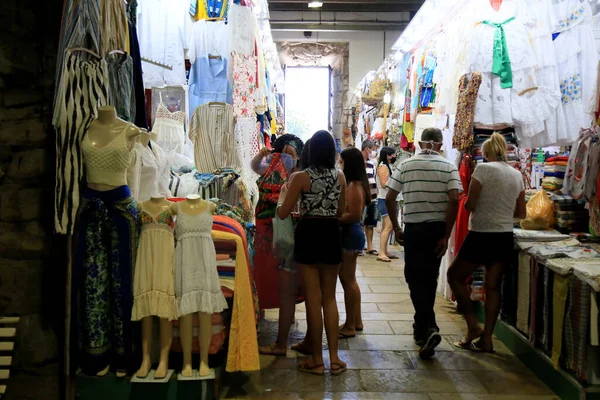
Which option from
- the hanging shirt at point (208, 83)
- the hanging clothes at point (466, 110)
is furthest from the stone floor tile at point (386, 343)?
the hanging shirt at point (208, 83)

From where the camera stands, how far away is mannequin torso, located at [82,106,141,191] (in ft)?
8.24

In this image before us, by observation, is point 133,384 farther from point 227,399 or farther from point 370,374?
point 370,374

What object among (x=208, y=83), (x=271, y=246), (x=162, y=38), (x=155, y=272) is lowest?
(x=271, y=246)

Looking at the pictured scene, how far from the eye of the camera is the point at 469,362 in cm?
362

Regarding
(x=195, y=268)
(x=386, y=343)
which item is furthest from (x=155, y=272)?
(x=386, y=343)

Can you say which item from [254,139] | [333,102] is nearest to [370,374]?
[254,139]

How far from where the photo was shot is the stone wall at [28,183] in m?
2.60

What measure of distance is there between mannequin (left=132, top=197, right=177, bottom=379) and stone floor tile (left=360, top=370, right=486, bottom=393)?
52.2 inches

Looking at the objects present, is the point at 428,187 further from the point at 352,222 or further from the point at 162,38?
the point at 162,38

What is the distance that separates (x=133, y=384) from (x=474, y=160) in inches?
131

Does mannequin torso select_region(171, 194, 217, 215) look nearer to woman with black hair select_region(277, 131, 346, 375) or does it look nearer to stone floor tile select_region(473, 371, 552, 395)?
woman with black hair select_region(277, 131, 346, 375)

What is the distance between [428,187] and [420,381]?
131cm

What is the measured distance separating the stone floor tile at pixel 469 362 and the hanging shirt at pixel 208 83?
3.17m

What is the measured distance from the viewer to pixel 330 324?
3.36 meters
